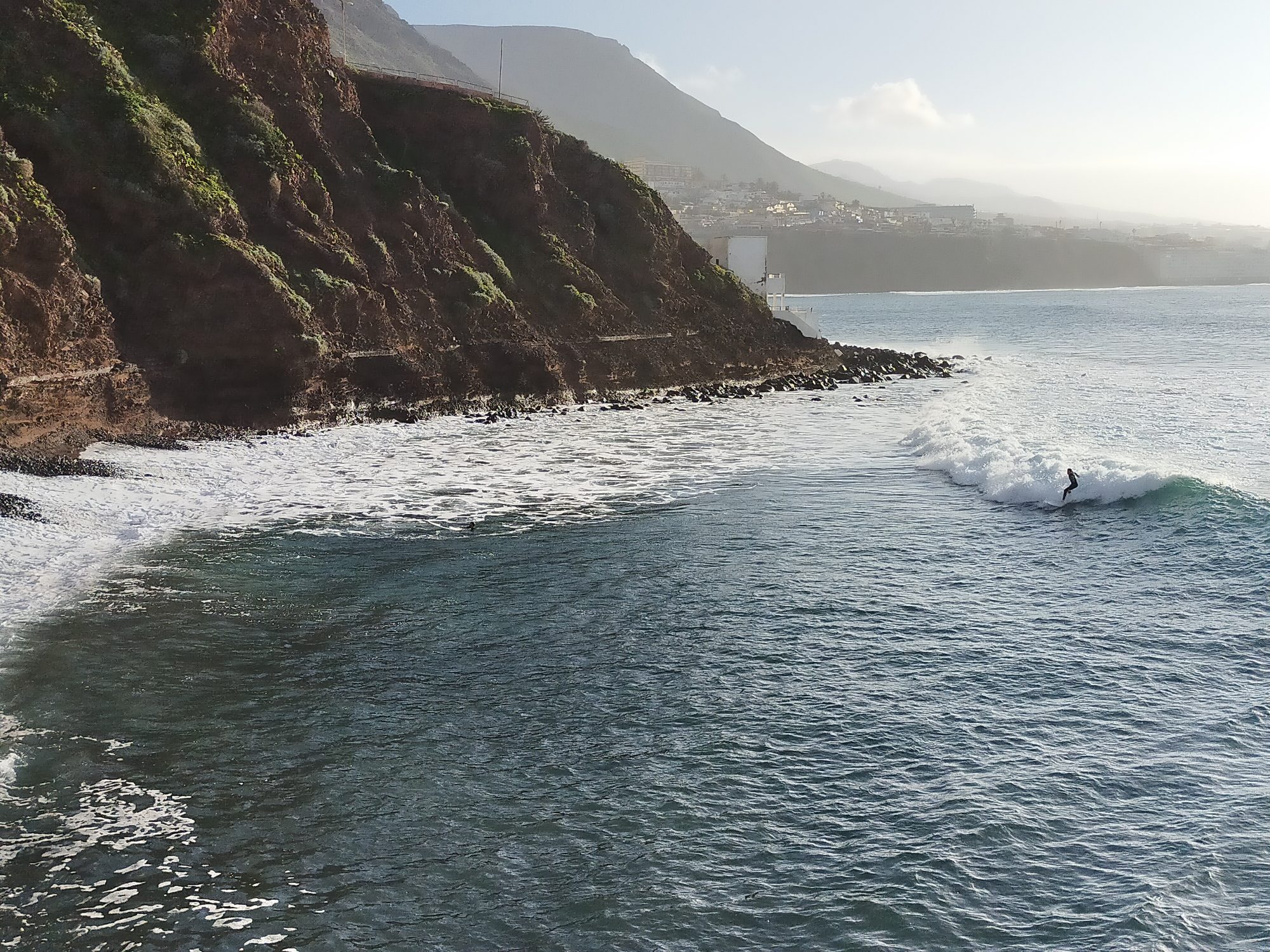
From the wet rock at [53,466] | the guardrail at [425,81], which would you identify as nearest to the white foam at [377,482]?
the wet rock at [53,466]

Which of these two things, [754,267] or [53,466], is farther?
[754,267]

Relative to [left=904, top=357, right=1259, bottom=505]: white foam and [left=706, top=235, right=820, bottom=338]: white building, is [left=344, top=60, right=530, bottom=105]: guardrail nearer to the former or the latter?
[left=706, top=235, right=820, bottom=338]: white building

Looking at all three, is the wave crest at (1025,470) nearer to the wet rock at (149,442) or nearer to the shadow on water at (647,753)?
the shadow on water at (647,753)

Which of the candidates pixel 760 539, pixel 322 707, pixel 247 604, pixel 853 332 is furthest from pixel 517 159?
pixel 853 332

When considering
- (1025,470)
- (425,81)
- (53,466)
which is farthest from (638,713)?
(425,81)

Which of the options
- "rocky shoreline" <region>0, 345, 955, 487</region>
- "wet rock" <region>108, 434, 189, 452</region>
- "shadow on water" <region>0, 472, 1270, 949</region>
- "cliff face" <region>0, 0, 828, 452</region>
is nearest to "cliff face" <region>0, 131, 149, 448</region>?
"cliff face" <region>0, 0, 828, 452</region>

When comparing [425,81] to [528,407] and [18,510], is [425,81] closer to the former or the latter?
[528,407]

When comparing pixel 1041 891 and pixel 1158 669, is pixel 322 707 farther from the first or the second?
pixel 1158 669
